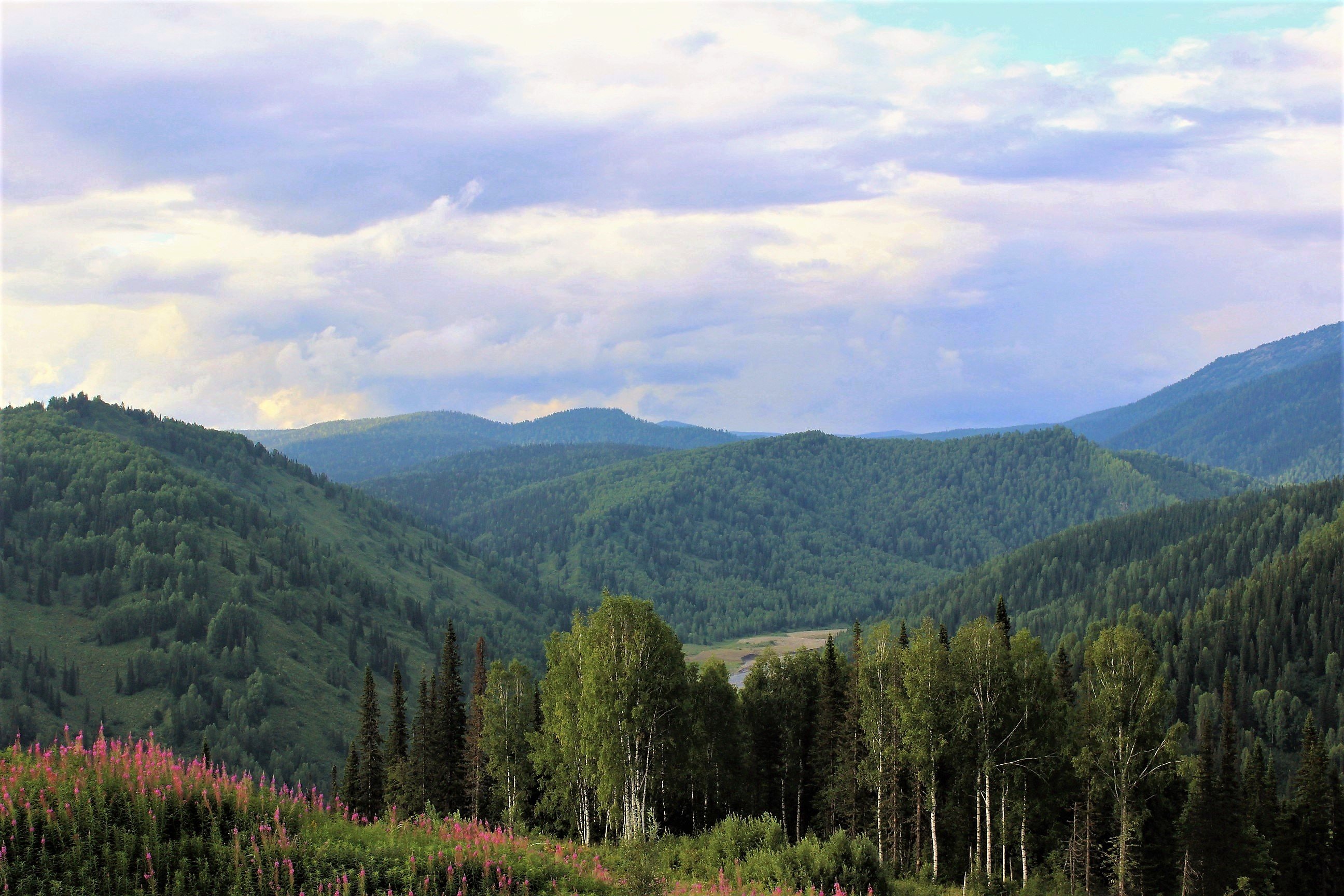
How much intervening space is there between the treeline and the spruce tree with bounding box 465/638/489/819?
239 millimetres

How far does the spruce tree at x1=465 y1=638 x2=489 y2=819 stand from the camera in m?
83.7

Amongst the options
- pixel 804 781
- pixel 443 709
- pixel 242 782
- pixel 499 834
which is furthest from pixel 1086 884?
pixel 242 782

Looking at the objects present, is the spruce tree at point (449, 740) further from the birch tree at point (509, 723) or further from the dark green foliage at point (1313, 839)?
the dark green foliage at point (1313, 839)

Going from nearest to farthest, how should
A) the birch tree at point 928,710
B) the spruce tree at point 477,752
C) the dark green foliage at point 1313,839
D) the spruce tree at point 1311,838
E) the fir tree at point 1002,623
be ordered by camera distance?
the birch tree at point 928,710, the fir tree at point 1002,623, the dark green foliage at point 1313,839, the spruce tree at point 1311,838, the spruce tree at point 477,752

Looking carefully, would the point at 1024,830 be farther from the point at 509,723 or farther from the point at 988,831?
the point at 509,723

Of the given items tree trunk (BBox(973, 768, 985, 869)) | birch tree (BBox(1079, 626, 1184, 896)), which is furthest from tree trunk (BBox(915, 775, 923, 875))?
birch tree (BBox(1079, 626, 1184, 896))

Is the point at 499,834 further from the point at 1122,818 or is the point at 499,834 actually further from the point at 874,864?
the point at 1122,818

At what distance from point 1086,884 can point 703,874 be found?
43.5 m

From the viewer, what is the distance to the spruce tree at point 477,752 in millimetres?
83688

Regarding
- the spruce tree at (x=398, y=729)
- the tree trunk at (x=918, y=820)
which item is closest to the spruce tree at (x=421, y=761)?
the spruce tree at (x=398, y=729)

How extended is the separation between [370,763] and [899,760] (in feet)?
161

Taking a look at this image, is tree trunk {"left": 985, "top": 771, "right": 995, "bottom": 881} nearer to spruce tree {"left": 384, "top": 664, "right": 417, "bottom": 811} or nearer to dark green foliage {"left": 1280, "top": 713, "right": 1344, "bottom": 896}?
dark green foliage {"left": 1280, "top": 713, "right": 1344, "bottom": 896}

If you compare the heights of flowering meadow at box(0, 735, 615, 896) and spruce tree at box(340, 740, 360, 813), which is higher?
flowering meadow at box(0, 735, 615, 896)

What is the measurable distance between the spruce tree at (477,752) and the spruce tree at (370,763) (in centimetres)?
843
